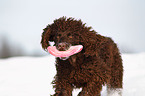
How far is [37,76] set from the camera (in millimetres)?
6055

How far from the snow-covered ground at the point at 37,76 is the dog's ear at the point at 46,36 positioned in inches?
28.0

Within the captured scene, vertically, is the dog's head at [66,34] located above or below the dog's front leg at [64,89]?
above

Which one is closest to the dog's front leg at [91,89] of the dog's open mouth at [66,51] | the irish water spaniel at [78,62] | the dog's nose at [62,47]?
the irish water spaniel at [78,62]

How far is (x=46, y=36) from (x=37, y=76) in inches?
134

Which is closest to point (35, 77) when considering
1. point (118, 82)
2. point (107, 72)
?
point (118, 82)

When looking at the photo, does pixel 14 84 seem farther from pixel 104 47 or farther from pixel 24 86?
pixel 104 47

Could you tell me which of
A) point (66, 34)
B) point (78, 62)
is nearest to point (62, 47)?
point (66, 34)

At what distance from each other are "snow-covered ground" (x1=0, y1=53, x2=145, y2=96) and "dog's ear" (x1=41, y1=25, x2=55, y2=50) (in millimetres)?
711

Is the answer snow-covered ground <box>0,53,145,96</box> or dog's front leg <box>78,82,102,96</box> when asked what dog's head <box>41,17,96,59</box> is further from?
snow-covered ground <box>0,53,145,96</box>

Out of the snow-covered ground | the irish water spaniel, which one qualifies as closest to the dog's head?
the irish water spaniel

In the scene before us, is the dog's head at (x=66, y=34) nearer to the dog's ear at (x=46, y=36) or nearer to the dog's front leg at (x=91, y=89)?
the dog's ear at (x=46, y=36)

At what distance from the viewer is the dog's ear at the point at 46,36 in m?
2.88

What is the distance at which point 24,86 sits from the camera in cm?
503

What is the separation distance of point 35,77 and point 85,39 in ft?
11.8
